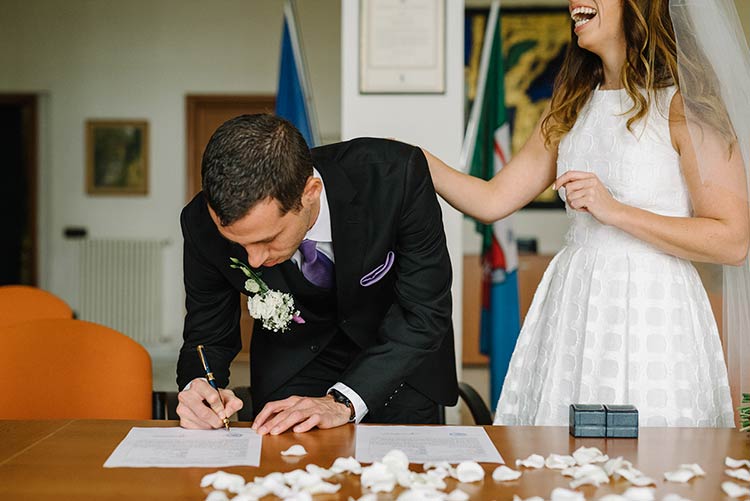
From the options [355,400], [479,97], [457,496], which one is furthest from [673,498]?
[479,97]

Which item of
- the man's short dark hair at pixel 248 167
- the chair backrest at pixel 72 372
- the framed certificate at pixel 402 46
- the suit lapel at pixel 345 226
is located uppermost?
the framed certificate at pixel 402 46

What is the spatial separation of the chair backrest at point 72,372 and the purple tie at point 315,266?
72 centimetres

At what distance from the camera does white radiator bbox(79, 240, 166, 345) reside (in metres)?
8.45

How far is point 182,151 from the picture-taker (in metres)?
8.50

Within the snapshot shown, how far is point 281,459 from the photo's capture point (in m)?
1.76

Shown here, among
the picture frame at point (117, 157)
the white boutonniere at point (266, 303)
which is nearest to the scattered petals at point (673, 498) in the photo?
the white boutonniere at point (266, 303)

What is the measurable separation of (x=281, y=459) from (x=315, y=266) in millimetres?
734

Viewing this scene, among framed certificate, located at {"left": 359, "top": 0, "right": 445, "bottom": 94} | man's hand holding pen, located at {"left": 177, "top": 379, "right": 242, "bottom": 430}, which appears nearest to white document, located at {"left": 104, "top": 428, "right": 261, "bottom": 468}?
man's hand holding pen, located at {"left": 177, "top": 379, "right": 242, "bottom": 430}

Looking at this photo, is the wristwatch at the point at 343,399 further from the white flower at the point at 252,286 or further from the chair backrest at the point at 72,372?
the chair backrest at the point at 72,372

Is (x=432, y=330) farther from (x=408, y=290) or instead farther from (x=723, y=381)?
(x=723, y=381)

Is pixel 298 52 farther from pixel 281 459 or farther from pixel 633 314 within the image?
pixel 281 459

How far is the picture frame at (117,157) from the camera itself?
8500 mm

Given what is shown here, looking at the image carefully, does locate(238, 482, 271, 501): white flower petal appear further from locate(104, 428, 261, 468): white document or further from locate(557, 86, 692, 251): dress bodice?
locate(557, 86, 692, 251): dress bodice

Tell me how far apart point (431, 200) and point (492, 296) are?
2.35 metres
